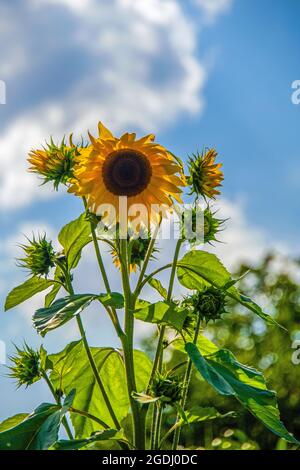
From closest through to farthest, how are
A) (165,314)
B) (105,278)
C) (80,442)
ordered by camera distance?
(80,442) < (165,314) < (105,278)

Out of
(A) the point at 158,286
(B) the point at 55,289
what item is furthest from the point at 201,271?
(B) the point at 55,289

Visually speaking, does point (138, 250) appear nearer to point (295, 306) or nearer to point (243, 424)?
point (243, 424)

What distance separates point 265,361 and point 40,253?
4.49 meters

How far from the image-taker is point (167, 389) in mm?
1463

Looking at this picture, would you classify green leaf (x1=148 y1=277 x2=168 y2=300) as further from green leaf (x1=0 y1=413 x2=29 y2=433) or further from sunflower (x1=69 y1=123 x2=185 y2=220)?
green leaf (x1=0 y1=413 x2=29 y2=433)

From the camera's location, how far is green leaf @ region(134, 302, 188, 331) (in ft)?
4.90

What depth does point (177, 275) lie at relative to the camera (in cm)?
176

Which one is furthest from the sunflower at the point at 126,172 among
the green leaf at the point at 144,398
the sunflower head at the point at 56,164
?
the green leaf at the point at 144,398

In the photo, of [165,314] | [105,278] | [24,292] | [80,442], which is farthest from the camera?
[24,292]

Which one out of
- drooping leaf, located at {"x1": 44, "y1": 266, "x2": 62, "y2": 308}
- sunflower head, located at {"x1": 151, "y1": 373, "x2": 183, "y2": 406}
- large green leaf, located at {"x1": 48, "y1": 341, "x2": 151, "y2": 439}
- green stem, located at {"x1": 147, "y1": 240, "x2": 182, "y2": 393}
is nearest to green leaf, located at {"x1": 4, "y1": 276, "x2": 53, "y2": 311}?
drooping leaf, located at {"x1": 44, "y1": 266, "x2": 62, "y2": 308}

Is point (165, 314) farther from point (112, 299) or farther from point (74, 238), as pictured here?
point (74, 238)

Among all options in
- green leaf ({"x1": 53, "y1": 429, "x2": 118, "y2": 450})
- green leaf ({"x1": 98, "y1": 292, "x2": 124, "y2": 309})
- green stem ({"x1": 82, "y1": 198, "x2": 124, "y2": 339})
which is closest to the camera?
green leaf ({"x1": 53, "y1": 429, "x2": 118, "y2": 450})

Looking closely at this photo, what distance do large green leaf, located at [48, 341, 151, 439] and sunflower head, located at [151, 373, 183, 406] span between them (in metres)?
0.26

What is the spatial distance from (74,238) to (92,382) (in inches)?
13.2
